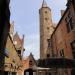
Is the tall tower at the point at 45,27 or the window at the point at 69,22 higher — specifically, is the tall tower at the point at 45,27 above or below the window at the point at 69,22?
above

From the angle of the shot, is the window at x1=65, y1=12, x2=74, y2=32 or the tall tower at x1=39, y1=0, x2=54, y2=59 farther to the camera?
the tall tower at x1=39, y1=0, x2=54, y2=59

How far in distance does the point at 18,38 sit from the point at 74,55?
1866 centimetres

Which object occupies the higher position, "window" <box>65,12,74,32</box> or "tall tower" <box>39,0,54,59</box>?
"tall tower" <box>39,0,54,59</box>

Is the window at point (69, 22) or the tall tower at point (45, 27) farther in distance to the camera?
the tall tower at point (45, 27)

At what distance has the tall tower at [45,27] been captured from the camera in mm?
33531

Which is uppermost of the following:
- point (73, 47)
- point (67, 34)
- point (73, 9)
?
point (73, 9)

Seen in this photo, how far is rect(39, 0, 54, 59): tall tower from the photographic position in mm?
33531

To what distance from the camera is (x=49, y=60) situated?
452 inches

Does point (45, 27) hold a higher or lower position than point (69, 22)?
higher

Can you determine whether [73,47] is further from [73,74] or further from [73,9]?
[73,74]

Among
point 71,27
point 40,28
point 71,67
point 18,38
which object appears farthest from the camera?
point 40,28

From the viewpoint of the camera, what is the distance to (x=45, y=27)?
119 feet

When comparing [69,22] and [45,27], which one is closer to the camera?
[69,22]

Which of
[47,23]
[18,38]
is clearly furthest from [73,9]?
[47,23]
